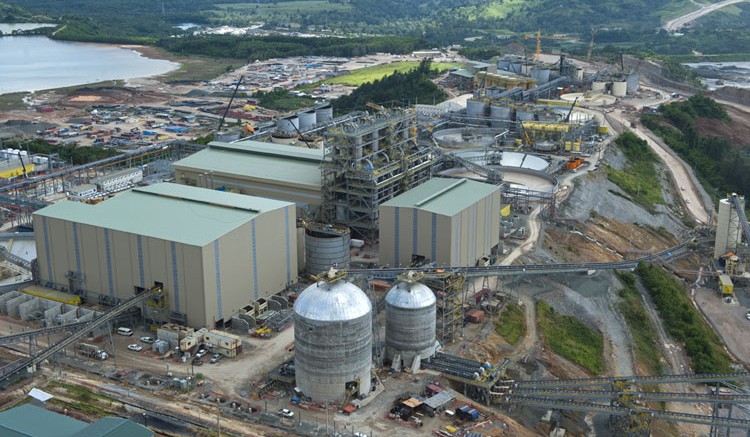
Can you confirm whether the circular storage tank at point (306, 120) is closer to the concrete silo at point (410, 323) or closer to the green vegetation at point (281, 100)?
the green vegetation at point (281, 100)

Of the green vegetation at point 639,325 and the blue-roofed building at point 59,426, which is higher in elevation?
the blue-roofed building at point 59,426

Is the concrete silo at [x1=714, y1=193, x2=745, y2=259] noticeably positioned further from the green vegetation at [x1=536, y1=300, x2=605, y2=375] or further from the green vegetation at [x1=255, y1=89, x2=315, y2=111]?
the green vegetation at [x1=255, y1=89, x2=315, y2=111]

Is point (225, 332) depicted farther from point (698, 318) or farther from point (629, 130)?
point (629, 130)

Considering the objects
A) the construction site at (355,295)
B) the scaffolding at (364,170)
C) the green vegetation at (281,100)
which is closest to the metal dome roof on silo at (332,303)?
the construction site at (355,295)

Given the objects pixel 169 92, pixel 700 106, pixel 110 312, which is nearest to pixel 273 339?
pixel 110 312

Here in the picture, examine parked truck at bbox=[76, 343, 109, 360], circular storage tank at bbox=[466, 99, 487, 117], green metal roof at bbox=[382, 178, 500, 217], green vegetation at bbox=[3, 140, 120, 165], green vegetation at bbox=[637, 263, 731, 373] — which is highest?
green metal roof at bbox=[382, 178, 500, 217]

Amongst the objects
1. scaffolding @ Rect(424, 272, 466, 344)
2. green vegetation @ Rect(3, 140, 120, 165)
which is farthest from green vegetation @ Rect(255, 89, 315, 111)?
scaffolding @ Rect(424, 272, 466, 344)
